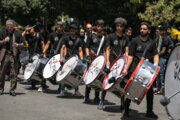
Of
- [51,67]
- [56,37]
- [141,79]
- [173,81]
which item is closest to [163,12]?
[56,37]

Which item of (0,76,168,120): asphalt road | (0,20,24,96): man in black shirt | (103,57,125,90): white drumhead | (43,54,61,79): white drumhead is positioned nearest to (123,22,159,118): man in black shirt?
(103,57,125,90): white drumhead

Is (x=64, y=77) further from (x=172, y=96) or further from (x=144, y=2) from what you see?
(x=144, y=2)

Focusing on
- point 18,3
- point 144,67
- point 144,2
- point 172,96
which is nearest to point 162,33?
point 144,67

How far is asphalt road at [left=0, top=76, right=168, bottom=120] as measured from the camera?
7.09m

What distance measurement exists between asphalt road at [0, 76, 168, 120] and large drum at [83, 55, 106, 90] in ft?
1.84

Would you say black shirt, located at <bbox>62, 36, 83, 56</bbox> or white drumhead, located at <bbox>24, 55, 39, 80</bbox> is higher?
black shirt, located at <bbox>62, 36, 83, 56</bbox>

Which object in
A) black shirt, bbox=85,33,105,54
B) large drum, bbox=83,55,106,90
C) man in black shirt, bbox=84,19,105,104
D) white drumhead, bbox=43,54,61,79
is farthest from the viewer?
white drumhead, bbox=43,54,61,79

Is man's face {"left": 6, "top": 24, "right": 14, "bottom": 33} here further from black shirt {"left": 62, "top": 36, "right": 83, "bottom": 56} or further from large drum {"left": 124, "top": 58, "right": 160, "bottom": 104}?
large drum {"left": 124, "top": 58, "right": 160, "bottom": 104}

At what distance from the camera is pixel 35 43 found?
A: 1221cm

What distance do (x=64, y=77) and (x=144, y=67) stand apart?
9.73ft

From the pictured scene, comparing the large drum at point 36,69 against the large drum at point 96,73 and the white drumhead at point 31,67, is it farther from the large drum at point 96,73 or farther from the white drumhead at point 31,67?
the large drum at point 96,73

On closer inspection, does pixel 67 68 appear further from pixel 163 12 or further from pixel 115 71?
pixel 163 12

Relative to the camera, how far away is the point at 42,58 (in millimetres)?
10516

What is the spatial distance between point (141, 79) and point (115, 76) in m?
0.75
